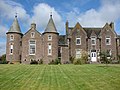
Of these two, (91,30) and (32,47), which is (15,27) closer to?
(32,47)

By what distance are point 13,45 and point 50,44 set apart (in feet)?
28.6

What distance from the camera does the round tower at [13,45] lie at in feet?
155

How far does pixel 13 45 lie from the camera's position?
47594 mm

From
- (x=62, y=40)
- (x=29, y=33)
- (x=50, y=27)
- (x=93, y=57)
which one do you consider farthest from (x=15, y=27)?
(x=93, y=57)

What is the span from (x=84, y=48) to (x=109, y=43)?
6444 mm

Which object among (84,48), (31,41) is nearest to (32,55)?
(31,41)

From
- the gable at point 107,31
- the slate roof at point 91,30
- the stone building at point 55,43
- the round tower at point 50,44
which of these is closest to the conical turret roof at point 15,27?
the stone building at point 55,43

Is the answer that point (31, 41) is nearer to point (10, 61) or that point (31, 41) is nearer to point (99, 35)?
point (10, 61)

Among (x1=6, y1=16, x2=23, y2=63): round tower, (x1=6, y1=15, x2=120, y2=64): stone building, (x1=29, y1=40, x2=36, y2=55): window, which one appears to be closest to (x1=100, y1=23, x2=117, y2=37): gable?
(x1=6, y1=15, x2=120, y2=64): stone building

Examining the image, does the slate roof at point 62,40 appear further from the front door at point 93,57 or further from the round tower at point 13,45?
the round tower at point 13,45

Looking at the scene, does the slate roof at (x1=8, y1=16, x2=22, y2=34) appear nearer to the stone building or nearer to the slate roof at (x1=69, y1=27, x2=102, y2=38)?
the stone building

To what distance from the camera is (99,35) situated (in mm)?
50750

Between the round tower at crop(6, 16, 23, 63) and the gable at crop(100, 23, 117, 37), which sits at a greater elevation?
the gable at crop(100, 23, 117, 37)

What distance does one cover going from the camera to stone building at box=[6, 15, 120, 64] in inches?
1873
